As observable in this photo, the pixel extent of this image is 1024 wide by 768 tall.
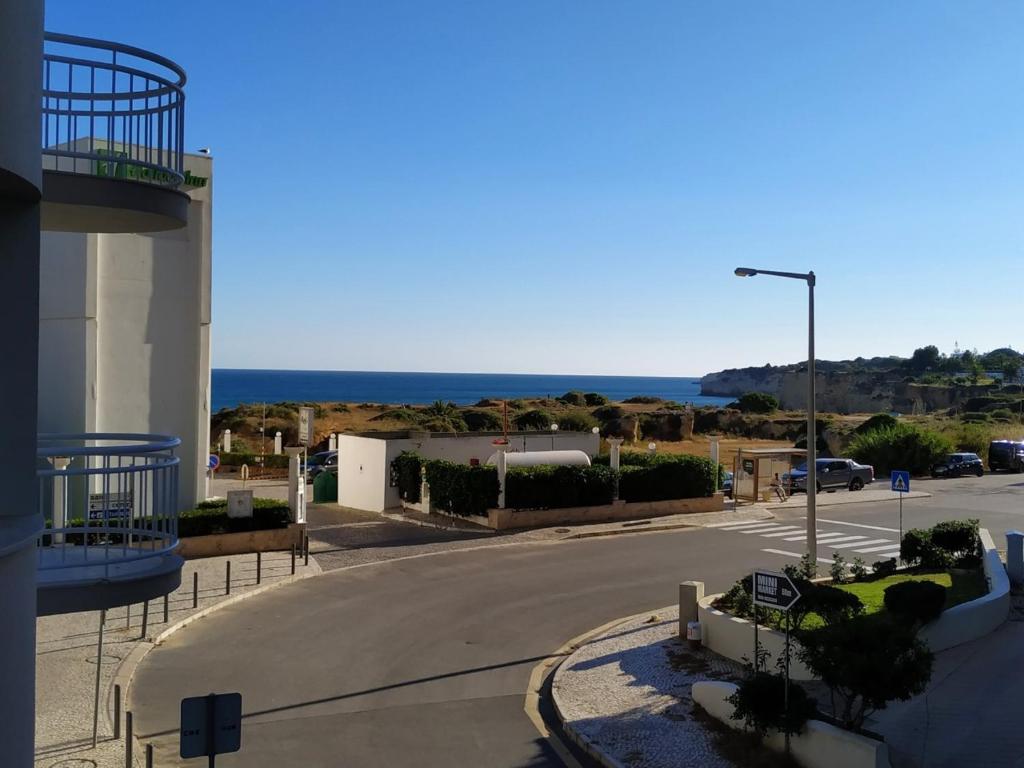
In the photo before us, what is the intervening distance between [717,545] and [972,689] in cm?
1209

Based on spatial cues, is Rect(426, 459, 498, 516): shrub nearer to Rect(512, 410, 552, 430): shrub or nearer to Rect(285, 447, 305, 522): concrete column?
Rect(285, 447, 305, 522): concrete column

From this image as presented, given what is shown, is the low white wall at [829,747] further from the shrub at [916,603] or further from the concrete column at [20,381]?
the concrete column at [20,381]

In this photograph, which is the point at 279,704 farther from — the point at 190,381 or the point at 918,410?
the point at 918,410

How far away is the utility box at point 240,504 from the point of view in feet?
70.4

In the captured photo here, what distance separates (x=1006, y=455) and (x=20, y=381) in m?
50.9

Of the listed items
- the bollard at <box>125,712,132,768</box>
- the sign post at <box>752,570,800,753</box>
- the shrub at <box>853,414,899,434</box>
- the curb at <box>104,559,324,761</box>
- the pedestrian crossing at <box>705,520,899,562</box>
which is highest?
the shrub at <box>853,414,899,434</box>

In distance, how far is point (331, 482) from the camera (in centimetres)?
3297

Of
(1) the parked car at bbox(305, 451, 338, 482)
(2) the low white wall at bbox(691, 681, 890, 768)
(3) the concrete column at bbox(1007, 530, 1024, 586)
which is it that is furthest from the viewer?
(1) the parked car at bbox(305, 451, 338, 482)

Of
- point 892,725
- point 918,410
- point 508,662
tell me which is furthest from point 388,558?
point 918,410

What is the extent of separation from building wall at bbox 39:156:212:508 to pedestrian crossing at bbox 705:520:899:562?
51.1ft

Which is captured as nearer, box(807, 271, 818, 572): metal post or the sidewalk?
the sidewalk

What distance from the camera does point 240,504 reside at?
21578mm

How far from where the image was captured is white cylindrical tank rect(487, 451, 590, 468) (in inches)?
1090

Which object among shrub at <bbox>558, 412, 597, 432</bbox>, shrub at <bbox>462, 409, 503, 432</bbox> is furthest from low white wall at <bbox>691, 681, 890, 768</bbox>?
shrub at <bbox>462, 409, 503, 432</bbox>
